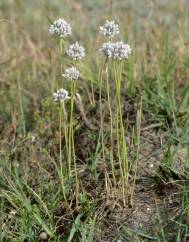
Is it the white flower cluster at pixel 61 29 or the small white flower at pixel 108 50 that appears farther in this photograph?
the white flower cluster at pixel 61 29

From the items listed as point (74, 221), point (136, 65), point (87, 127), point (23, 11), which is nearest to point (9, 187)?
point (74, 221)

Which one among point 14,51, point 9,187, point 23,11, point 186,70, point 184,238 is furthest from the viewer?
point 23,11

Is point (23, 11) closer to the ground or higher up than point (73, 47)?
Answer: higher up

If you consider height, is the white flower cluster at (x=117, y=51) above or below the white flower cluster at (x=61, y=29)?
below

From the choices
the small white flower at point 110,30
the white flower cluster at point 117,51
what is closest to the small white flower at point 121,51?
the white flower cluster at point 117,51

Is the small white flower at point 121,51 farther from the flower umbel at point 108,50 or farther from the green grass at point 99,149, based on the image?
the green grass at point 99,149

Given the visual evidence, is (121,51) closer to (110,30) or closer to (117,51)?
(117,51)

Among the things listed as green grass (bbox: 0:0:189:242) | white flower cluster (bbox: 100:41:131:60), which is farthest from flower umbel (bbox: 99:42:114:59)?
green grass (bbox: 0:0:189:242)

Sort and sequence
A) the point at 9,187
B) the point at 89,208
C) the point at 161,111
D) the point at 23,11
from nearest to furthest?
1. the point at 89,208
2. the point at 9,187
3. the point at 161,111
4. the point at 23,11

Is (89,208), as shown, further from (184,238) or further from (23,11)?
(23,11)

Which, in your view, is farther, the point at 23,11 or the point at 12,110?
the point at 23,11
